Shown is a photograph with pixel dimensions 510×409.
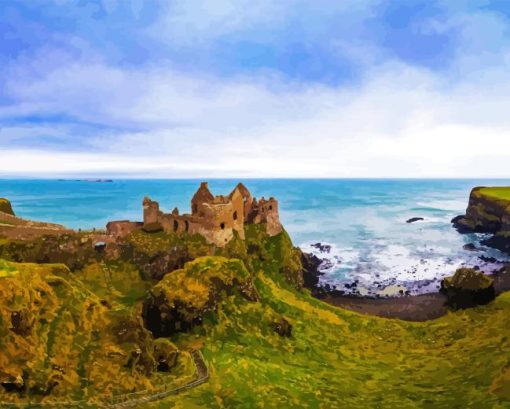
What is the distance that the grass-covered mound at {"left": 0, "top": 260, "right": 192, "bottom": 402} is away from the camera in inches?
1080

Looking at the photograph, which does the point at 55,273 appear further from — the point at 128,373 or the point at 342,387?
the point at 342,387

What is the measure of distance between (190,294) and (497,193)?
151 m

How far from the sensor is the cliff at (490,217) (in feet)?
429

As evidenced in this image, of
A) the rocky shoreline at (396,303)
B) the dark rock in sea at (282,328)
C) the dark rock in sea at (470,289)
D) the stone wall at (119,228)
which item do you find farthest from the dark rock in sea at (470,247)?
the stone wall at (119,228)

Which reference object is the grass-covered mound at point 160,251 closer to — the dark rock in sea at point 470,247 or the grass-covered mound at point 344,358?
the grass-covered mound at point 344,358

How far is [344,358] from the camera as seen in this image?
153 ft

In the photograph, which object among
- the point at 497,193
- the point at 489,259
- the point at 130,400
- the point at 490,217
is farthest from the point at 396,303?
the point at 497,193

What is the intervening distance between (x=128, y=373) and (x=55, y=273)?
1010cm

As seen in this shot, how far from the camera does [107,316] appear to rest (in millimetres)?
32562

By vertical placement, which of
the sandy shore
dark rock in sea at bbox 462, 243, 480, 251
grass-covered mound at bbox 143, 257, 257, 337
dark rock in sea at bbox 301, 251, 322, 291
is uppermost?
grass-covered mound at bbox 143, 257, 257, 337

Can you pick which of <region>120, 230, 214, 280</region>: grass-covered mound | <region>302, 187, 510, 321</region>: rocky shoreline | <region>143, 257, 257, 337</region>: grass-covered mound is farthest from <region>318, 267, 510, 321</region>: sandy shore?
<region>143, 257, 257, 337</region>: grass-covered mound

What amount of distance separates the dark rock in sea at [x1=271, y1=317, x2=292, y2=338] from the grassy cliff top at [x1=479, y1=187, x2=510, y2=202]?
123m

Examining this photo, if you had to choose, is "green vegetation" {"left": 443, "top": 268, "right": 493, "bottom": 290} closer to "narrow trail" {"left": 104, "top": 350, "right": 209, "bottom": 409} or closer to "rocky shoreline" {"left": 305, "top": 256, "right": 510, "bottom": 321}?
"rocky shoreline" {"left": 305, "top": 256, "right": 510, "bottom": 321}

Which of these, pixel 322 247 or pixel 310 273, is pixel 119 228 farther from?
pixel 322 247
